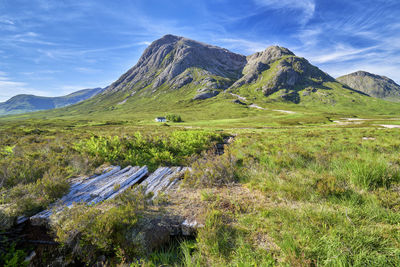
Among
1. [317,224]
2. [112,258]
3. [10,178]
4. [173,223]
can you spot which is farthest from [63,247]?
[317,224]

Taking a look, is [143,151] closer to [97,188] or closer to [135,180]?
[135,180]

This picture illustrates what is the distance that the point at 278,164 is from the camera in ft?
22.8

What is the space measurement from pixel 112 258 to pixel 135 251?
556mm

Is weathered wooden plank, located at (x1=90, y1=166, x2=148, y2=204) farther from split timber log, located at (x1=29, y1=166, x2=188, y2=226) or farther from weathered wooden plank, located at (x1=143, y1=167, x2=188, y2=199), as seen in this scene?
weathered wooden plank, located at (x1=143, y1=167, x2=188, y2=199)

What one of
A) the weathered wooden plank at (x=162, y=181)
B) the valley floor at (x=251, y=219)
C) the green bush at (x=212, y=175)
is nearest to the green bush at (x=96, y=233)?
the valley floor at (x=251, y=219)

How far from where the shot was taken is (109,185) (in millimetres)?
6336

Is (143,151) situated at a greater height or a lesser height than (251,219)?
greater

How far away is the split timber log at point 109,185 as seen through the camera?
15.8 ft

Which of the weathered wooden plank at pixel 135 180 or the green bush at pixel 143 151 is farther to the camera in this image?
the green bush at pixel 143 151

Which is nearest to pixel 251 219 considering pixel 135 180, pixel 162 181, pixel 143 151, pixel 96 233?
pixel 96 233

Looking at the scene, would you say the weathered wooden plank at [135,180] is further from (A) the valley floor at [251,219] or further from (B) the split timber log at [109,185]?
(A) the valley floor at [251,219]

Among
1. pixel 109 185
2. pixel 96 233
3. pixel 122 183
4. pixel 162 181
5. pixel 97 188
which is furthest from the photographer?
pixel 162 181

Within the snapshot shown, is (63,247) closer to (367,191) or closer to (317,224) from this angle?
(317,224)

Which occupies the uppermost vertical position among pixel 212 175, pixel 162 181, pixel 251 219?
pixel 212 175
